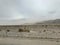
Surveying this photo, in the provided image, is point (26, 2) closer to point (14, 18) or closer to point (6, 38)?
point (14, 18)

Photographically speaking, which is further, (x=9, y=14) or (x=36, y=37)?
(x=9, y=14)

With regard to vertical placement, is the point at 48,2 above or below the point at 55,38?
above

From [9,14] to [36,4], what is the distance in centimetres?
23

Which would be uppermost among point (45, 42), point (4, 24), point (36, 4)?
point (36, 4)

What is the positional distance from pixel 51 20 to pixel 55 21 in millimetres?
30

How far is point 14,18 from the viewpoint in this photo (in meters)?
0.89

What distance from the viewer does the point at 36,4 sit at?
880 mm

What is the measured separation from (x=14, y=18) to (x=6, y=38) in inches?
6.6

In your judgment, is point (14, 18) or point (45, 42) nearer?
point (45, 42)

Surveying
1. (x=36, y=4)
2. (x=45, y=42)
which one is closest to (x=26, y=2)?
(x=36, y=4)

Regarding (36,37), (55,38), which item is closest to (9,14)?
(36,37)

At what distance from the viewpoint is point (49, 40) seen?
76 centimetres

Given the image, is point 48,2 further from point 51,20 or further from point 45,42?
point 45,42

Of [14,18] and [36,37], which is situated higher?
[14,18]
